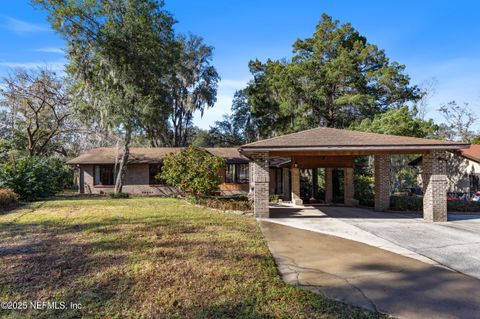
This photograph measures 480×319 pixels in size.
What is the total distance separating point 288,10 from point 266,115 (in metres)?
14.6

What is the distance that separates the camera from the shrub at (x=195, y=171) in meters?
12.9

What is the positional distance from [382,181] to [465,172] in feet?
35.0

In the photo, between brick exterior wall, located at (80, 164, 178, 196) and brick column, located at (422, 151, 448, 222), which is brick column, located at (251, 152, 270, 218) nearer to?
brick column, located at (422, 151, 448, 222)

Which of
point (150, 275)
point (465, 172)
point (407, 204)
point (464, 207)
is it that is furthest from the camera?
point (465, 172)

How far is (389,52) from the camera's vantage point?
23562 mm

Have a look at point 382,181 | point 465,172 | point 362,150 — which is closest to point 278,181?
point 382,181

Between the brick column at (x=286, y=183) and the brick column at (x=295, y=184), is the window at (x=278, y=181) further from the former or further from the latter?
the brick column at (x=295, y=184)

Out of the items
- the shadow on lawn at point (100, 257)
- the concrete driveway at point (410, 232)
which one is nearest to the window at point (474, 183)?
the concrete driveway at point (410, 232)

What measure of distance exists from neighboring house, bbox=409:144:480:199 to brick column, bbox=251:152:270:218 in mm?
11629

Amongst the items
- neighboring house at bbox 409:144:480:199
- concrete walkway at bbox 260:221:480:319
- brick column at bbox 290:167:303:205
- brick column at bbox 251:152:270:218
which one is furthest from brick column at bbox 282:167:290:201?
concrete walkway at bbox 260:221:480:319

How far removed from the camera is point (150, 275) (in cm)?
439

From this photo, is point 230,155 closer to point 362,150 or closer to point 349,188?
point 349,188

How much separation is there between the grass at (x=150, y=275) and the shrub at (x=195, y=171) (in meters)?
5.30

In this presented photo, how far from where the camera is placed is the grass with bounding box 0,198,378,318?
11.4ft
